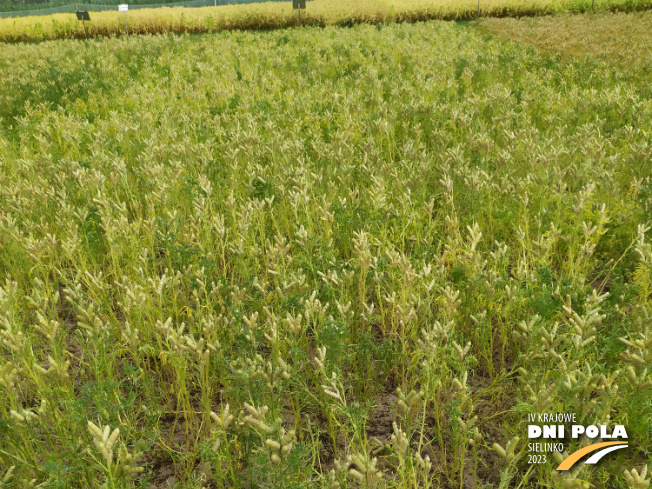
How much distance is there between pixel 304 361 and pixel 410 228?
174cm

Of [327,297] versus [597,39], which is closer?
[327,297]

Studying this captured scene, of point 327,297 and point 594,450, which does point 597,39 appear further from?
point 594,450

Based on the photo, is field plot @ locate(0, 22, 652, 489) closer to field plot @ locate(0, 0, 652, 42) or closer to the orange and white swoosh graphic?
the orange and white swoosh graphic

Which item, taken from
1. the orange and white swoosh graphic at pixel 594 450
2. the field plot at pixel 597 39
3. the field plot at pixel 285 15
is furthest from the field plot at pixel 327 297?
the field plot at pixel 285 15

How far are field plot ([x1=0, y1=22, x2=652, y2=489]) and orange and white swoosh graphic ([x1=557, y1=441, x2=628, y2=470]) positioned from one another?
5cm

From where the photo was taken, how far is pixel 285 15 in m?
26.1

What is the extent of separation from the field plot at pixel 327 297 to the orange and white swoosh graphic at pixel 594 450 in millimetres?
51

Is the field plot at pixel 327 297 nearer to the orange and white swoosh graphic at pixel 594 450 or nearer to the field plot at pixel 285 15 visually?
the orange and white swoosh graphic at pixel 594 450

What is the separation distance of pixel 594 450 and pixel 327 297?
64.7 inches

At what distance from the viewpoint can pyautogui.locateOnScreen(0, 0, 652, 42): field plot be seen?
2562 centimetres

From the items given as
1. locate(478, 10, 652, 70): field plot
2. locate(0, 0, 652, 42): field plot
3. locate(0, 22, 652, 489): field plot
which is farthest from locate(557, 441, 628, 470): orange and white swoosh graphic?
locate(0, 0, 652, 42): field plot

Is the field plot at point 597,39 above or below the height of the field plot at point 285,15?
below

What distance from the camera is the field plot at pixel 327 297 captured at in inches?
79.3

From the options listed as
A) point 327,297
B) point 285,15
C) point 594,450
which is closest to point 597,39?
point 327,297
